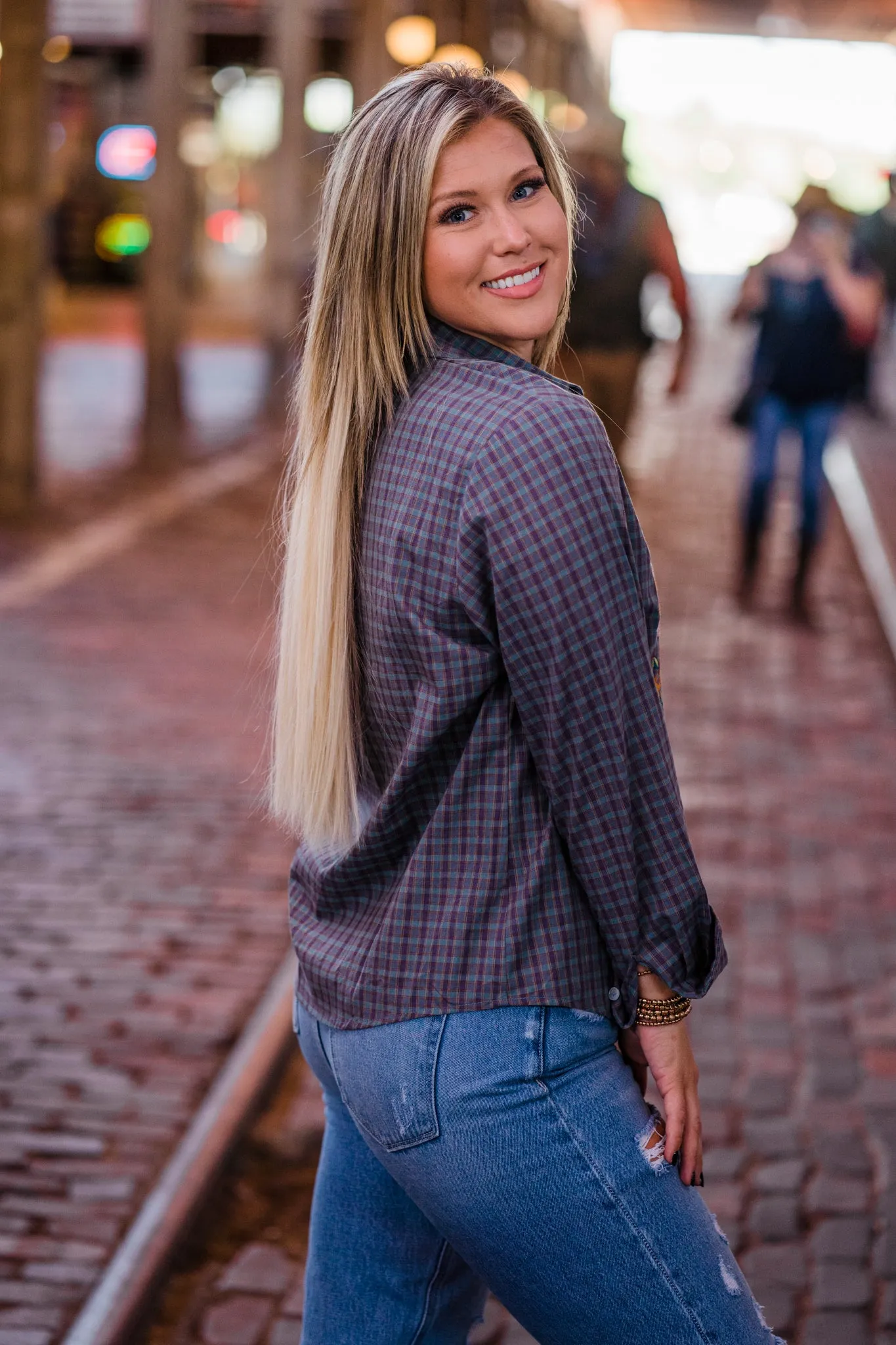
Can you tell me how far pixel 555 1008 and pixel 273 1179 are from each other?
2.22 m

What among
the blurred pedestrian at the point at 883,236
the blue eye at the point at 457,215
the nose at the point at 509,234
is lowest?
the blurred pedestrian at the point at 883,236

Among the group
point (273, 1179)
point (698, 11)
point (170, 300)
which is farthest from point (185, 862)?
point (698, 11)

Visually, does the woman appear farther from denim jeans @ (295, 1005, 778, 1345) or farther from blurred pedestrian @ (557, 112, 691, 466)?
blurred pedestrian @ (557, 112, 691, 466)

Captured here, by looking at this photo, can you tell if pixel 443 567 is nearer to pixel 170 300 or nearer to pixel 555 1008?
pixel 555 1008

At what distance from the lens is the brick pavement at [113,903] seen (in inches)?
139

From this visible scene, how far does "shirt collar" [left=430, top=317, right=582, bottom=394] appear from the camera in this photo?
5.96ft

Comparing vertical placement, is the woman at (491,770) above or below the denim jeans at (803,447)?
above

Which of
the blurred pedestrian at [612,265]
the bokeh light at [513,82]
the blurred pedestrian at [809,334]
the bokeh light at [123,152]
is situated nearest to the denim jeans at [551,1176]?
the bokeh light at [513,82]

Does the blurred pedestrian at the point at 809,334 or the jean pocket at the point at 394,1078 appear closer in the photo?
the jean pocket at the point at 394,1078

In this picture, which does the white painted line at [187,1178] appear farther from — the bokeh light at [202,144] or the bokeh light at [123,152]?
the bokeh light at [202,144]

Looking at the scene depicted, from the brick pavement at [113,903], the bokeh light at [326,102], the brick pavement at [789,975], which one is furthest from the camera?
the bokeh light at [326,102]

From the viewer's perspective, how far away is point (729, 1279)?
1.70 metres

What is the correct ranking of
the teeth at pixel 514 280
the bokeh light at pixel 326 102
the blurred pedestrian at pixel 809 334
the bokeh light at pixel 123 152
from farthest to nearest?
1. the bokeh light at pixel 123 152
2. the bokeh light at pixel 326 102
3. the blurred pedestrian at pixel 809 334
4. the teeth at pixel 514 280

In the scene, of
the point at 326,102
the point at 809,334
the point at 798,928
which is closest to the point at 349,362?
the point at 798,928
